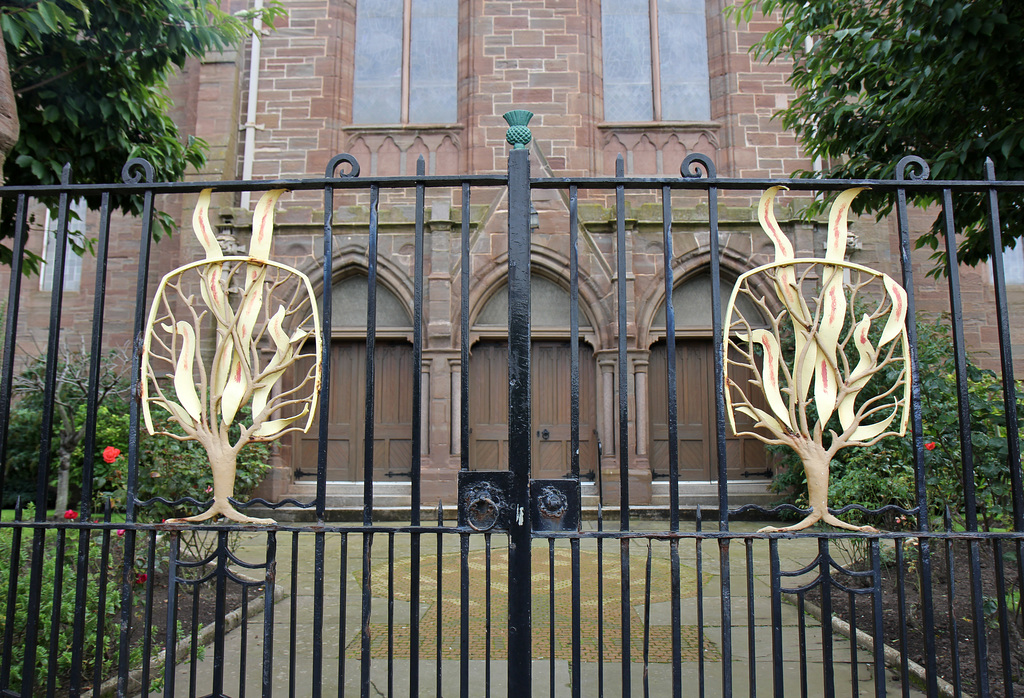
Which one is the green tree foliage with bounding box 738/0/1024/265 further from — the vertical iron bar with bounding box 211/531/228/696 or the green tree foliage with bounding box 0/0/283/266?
the vertical iron bar with bounding box 211/531/228/696

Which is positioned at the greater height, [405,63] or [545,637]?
[405,63]

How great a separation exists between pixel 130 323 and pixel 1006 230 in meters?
11.4

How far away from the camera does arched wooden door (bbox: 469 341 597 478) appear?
32.2 ft

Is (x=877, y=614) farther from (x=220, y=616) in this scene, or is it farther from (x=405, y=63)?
(x=405, y=63)

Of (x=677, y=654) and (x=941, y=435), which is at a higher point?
(x=941, y=435)

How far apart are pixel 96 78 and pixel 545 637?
4715 millimetres

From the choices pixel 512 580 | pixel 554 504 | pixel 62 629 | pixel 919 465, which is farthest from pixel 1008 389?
pixel 62 629

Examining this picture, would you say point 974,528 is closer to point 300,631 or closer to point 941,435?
point 941,435

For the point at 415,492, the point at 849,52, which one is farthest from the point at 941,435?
the point at 415,492

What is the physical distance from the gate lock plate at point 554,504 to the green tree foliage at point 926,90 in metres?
3.54

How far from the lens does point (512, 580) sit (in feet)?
7.84

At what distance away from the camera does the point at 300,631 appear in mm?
4574

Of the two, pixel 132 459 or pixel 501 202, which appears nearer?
pixel 132 459

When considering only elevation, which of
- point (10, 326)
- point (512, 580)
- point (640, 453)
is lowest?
point (512, 580)
